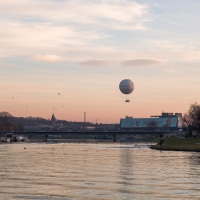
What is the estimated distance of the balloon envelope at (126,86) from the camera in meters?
192

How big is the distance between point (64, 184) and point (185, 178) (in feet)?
41.4

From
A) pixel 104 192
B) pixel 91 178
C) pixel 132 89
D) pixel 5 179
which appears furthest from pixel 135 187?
pixel 132 89

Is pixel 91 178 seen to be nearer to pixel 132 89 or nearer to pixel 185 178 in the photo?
pixel 185 178

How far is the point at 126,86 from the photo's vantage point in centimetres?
19238

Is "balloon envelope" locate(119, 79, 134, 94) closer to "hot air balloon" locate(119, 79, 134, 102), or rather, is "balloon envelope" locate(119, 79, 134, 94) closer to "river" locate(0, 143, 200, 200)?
"hot air balloon" locate(119, 79, 134, 102)

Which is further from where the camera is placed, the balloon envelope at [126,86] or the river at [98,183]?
the balloon envelope at [126,86]

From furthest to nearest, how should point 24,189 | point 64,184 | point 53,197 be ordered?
point 64,184
point 24,189
point 53,197

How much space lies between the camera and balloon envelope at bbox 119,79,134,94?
19212 cm

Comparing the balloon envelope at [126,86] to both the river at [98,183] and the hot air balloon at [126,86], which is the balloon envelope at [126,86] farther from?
the river at [98,183]

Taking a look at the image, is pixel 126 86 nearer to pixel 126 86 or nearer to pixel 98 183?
pixel 126 86

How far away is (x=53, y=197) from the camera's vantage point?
126ft

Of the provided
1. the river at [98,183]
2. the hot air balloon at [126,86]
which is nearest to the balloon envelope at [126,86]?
the hot air balloon at [126,86]

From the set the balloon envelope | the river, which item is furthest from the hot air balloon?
the river

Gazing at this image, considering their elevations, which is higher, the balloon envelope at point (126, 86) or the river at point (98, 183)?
the balloon envelope at point (126, 86)
